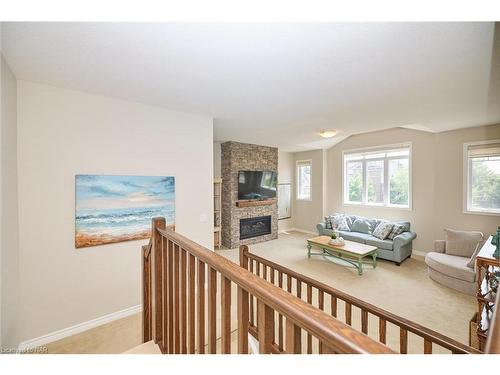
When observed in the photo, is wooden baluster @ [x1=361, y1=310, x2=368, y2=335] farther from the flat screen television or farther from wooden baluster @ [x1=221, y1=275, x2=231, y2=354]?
the flat screen television

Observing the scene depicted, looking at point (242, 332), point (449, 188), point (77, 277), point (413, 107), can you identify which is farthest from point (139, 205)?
point (449, 188)

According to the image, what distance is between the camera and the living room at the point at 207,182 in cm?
143

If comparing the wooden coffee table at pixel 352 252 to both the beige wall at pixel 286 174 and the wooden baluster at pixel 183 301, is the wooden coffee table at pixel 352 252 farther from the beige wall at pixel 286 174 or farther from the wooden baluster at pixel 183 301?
the wooden baluster at pixel 183 301

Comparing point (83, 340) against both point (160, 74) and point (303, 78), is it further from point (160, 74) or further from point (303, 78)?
point (303, 78)

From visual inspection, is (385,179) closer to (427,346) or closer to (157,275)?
(427,346)

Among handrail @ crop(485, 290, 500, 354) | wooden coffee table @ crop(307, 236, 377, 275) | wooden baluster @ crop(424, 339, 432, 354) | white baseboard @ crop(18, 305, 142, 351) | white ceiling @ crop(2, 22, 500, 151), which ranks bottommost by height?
white baseboard @ crop(18, 305, 142, 351)

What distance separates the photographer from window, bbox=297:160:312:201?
715cm

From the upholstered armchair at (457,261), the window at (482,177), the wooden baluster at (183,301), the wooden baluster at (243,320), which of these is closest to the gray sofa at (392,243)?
the upholstered armchair at (457,261)

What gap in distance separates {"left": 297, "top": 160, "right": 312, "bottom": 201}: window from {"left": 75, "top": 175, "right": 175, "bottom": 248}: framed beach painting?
502 cm

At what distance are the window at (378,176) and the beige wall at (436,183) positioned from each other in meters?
0.17

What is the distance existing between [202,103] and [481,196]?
5.31 meters

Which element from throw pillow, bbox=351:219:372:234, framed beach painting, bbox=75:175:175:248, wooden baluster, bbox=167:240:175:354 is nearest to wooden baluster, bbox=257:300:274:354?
wooden baluster, bbox=167:240:175:354

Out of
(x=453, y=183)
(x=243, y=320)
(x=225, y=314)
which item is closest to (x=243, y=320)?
(x=243, y=320)

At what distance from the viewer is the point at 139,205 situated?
282 centimetres
